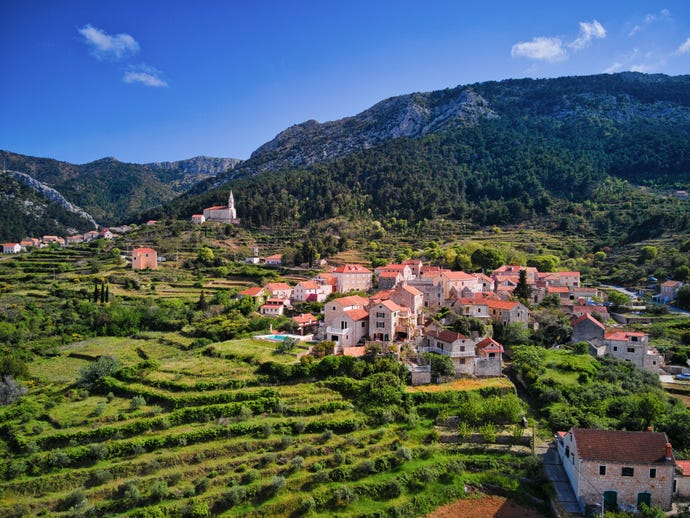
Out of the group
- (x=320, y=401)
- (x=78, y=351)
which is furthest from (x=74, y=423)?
(x=78, y=351)

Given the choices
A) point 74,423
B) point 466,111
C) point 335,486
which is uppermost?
point 466,111

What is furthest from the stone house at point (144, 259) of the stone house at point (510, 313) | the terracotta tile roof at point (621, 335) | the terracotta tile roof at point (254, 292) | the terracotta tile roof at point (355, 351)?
the terracotta tile roof at point (621, 335)

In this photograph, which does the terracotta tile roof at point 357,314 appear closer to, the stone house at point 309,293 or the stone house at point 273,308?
the stone house at point 273,308

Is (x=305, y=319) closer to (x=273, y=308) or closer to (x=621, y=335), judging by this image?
(x=273, y=308)

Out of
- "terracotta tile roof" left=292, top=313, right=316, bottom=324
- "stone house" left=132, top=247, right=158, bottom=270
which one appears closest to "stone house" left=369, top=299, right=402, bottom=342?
"terracotta tile roof" left=292, top=313, right=316, bottom=324

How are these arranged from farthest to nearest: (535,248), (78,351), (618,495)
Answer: (535,248) → (78,351) → (618,495)

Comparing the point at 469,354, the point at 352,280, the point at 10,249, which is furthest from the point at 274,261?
the point at 10,249

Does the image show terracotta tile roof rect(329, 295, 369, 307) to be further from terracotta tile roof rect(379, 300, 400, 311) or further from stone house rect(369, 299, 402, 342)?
terracotta tile roof rect(379, 300, 400, 311)

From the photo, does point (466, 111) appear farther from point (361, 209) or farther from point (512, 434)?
point (512, 434)
